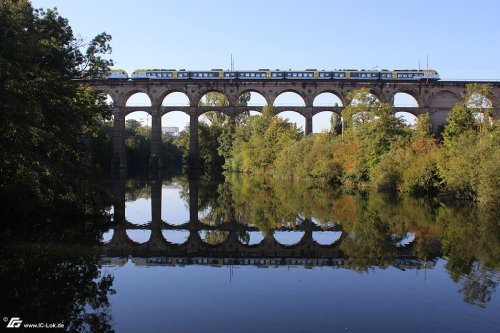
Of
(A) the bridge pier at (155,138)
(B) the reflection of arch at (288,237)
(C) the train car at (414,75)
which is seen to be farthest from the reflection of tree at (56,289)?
(C) the train car at (414,75)

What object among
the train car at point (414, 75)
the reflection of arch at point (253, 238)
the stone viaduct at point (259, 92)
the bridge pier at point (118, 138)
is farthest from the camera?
the train car at point (414, 75)

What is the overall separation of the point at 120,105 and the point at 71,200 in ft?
134

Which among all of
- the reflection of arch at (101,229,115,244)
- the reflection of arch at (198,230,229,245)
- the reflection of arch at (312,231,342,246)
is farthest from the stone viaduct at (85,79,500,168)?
the reflection of arch at (101,229,115,244)

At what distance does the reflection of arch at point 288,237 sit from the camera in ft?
44.2

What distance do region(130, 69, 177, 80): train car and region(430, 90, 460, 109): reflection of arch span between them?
3171 centimetres

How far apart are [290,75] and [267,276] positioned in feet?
158

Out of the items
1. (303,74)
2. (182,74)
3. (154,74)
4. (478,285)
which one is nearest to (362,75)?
(303,74)

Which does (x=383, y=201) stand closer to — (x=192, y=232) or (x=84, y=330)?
(x=192, y=232)

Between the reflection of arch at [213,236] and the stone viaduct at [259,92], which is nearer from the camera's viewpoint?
the reflection of arch at [213,236]

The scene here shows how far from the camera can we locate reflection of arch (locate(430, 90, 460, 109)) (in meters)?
55.6

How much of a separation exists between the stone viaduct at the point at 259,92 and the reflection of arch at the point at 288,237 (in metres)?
39.5

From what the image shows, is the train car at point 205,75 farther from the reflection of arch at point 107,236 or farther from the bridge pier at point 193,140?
the reflection of arch at point 107,236

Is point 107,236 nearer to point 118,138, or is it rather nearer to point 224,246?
point 224,246

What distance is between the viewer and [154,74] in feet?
181
